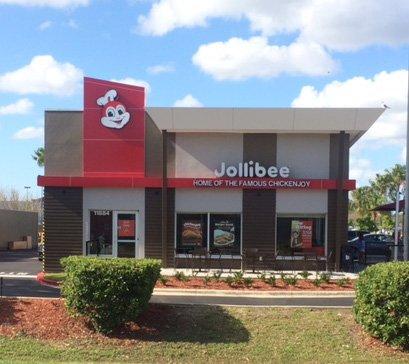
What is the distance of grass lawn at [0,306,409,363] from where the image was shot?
32.8 feet

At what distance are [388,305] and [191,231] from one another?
519 inches

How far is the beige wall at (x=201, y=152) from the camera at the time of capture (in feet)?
74.7

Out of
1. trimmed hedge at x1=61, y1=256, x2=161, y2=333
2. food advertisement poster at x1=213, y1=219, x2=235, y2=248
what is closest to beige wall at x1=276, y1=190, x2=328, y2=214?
food advertisement poster at x1=213, y1=219, x2=235, y2=248

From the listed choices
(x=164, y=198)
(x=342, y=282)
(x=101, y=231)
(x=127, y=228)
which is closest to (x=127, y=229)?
(x=127, y=228)

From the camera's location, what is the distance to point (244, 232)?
22484 millimetres

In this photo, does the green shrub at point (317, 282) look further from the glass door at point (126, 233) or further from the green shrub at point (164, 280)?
the glass door at point (126, 233)

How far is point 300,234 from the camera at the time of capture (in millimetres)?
22797

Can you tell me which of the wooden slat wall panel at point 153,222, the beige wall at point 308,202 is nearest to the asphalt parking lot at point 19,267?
the wooden slat wall panel at point 153,222

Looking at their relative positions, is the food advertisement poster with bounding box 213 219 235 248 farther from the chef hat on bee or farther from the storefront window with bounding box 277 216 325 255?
the chef hat on bee

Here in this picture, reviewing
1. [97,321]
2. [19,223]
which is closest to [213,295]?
[97,321]

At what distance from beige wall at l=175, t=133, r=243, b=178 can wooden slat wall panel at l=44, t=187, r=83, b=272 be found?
390 centimetres

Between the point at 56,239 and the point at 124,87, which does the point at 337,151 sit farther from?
the point at 56,239

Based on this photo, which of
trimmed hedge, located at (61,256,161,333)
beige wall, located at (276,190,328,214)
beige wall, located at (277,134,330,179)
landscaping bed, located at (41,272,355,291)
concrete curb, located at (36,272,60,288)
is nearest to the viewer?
trimmed hedge, located at (61,256,161,333)

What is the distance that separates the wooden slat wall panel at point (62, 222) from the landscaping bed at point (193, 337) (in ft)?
34.1
